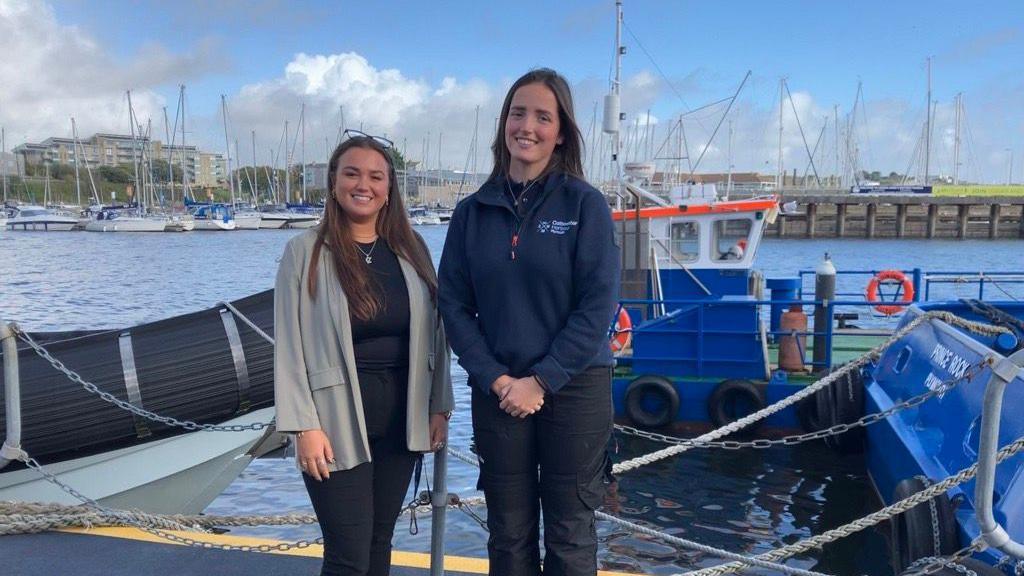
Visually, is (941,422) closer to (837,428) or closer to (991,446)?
(837,428)

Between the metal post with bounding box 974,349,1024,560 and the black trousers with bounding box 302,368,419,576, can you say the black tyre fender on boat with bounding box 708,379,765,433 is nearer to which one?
the metal post with bounding box 974,349,1024,560

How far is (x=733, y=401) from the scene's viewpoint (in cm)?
948

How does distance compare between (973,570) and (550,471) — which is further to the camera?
(973,570)

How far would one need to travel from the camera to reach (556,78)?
2490 millimetres

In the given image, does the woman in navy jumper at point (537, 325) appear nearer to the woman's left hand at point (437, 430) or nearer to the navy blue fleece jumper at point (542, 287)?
the navy blue fleece jumper at point (542, 287)

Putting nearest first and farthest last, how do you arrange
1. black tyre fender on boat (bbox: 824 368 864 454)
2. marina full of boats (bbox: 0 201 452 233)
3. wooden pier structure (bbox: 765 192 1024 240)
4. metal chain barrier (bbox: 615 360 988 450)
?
metal chain barrier (bbox: 615 360 988 450), black tyre fender on boat (bbox: 824 368 864 454), wooden pier structure (bbox: 765 192 1024 240), marina full of boats (bbox: 0 201 452 233)

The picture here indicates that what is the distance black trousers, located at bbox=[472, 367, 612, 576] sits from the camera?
2424 millimetres

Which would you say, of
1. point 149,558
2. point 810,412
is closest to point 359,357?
point 149,558

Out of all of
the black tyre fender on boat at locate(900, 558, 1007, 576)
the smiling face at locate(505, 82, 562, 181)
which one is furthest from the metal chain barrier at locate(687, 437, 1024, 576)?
the smiling face at locate(505, 82, 562, 181)

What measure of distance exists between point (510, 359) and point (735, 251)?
10.8 meters

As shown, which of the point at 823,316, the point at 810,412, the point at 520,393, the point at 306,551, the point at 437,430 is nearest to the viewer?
the point at 520,393

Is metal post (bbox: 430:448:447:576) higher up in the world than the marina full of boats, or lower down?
lower down

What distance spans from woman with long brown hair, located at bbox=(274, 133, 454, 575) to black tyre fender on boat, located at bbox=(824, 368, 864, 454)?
6066mm

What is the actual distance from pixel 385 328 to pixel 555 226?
0.62 meters
